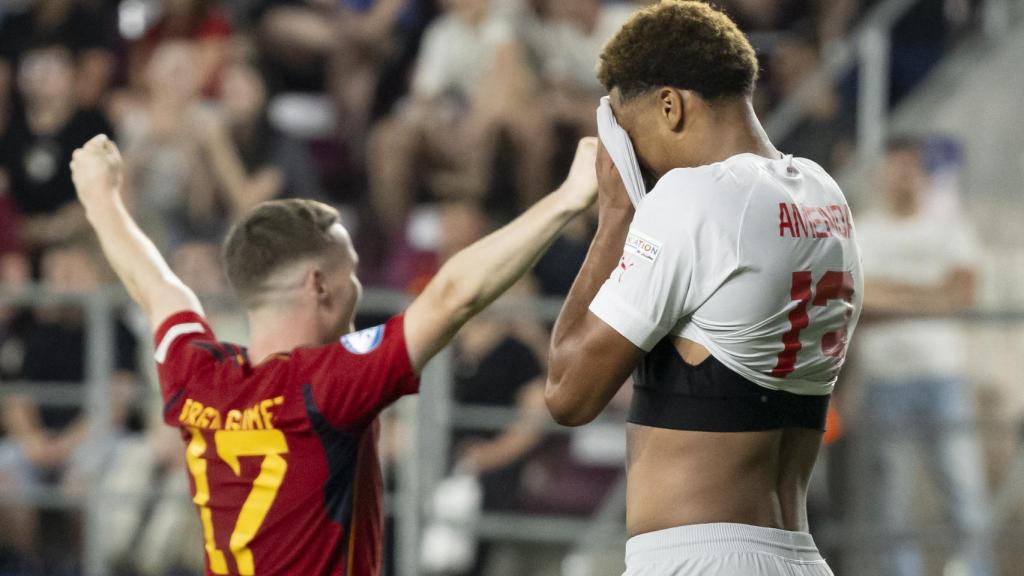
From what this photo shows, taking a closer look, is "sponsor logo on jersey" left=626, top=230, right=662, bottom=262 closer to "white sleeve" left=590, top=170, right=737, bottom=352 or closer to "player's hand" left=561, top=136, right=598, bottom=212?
"white sleeve" left=590, top=170, right=737, bottom=352

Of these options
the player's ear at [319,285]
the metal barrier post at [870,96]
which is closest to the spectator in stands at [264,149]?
the metal barrier post at [870,96]

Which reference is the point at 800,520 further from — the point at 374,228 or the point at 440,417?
the point at 374,228

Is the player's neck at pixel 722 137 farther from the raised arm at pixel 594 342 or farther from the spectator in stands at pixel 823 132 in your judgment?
the spectator in stands at pixel 823 132

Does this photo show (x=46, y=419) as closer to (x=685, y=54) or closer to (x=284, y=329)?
(x=284, y=329)

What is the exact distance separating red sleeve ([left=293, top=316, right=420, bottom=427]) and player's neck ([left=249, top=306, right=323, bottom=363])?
0.17 m

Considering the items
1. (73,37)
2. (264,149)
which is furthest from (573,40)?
(73,37)

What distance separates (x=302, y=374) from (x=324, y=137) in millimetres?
6004

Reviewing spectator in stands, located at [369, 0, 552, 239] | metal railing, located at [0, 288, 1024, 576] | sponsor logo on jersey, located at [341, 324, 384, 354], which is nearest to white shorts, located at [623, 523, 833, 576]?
sponsor logo on jersey, located at [341, 324, 384, 354]

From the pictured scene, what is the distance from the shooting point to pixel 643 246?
2643 millimetres

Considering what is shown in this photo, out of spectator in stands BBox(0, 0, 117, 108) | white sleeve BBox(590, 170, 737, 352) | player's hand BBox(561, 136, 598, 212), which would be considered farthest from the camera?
→ spectator in stands BBox(0, 0, 117, 108)

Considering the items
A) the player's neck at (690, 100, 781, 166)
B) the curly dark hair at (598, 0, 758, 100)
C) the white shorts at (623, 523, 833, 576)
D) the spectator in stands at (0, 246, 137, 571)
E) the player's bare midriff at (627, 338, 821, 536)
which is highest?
the curly dark hair at (598, 0, 758, 100)

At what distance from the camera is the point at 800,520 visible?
2820mm

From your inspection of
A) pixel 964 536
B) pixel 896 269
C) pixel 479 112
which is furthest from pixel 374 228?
pixel 964 536

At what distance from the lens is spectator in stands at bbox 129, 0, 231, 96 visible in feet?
30.3
